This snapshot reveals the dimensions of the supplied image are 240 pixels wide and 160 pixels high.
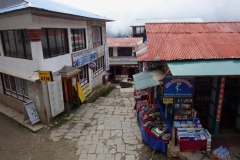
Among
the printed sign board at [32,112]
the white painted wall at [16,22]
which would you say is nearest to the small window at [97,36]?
the white painted wall at [16,22]

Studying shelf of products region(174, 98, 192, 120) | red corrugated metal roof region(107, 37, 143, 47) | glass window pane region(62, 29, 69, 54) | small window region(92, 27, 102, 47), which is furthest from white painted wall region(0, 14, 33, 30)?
red corrugated metal roof region(107, 37, 143, 47)

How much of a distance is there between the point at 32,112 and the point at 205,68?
915 centimetres

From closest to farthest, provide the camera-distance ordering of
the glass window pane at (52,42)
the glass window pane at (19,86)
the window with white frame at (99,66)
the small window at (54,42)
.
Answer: the small window at (54,42) → the glass window pane at (52,42) → the glass window pane at (19,86) → the window with white frame at (99,66)

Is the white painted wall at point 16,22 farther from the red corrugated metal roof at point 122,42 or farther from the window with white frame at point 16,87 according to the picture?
the red corrugated metal roof at point 122,42

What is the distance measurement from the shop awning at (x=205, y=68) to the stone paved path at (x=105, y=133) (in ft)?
13.5

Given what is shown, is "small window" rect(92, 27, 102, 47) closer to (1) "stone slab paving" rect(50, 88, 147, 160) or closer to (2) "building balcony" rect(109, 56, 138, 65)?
(1) "stone slab paving" rect(50, 88, 147, 160)

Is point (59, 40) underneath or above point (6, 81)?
above

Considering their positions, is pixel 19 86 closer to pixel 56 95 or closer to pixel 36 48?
pixel 56 95

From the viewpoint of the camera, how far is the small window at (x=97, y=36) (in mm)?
16453

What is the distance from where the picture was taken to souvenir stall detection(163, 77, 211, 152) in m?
6.57

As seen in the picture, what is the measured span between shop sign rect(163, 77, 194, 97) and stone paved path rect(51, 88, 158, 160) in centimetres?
316

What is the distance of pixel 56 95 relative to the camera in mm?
10438

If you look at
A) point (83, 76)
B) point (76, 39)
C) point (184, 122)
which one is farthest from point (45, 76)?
point (184, 122)

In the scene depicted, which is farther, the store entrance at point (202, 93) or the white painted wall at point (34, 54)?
the white painted wall at point (34, 54)
